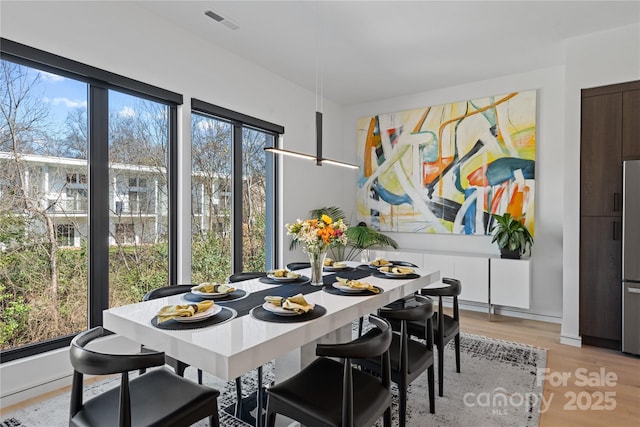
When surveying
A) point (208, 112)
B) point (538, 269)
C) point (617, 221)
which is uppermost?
point (208, 112)

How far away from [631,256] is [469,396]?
2070mm

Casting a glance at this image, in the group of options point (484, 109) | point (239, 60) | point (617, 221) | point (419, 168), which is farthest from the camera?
point (419, 168)

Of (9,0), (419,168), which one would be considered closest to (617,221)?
(419,168)

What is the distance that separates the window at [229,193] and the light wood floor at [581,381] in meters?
2.63

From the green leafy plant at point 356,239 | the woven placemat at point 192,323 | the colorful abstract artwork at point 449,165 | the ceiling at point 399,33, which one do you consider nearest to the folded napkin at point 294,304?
the woven placemat at point 192,323

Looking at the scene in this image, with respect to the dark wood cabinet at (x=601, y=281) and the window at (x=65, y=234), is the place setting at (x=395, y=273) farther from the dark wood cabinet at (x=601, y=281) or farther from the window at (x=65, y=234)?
the window at (x=65, y=234)

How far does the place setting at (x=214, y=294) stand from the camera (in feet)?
6.80

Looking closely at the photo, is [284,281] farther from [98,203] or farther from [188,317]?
[98,203]

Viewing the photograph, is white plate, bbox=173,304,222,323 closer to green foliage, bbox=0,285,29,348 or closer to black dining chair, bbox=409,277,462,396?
black dining chair, bbox=409,277,462,396

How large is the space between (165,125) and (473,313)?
13.7ft

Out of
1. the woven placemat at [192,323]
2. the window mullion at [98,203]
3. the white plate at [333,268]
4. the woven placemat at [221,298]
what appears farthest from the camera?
the white plate at [333,268]

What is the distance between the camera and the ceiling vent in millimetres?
3061

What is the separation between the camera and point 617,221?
3293 millimetres

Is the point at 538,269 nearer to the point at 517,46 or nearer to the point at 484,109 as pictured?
the point at 484,109
